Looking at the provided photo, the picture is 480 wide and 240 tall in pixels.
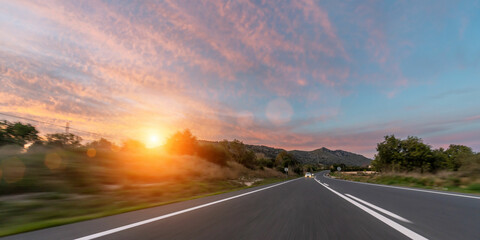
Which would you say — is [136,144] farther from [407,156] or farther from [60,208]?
[407,156]

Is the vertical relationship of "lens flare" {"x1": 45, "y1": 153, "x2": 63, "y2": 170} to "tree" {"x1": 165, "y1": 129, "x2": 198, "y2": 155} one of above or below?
below

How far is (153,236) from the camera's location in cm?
→ 319

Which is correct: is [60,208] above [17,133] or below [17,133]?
below

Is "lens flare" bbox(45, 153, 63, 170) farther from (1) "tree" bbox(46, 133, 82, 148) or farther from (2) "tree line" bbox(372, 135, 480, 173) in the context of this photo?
(2) "tree line" bbox(372, 135, 480, 173)

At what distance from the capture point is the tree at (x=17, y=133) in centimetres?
2051

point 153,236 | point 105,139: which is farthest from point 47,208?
point 105,139

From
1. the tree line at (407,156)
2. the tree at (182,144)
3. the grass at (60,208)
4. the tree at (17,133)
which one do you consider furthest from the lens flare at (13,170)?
the tree line at (407,156)

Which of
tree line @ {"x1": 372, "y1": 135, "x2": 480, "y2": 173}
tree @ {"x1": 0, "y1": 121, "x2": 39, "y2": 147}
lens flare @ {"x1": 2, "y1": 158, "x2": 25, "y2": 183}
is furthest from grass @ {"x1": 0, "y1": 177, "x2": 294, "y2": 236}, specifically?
tree line @ {"x1": 372, "y1": 135, "x2": 480, "y2": 173}

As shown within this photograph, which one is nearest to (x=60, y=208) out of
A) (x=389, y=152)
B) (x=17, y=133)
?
(x=17, y=133)

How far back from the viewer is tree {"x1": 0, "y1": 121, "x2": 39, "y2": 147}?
20.5m

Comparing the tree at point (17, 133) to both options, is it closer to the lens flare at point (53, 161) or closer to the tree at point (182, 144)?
the lens flare at point (53, 161)

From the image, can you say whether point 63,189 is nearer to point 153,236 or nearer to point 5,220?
point 5,220

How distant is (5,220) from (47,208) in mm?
1496

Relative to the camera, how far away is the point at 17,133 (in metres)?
22.7
